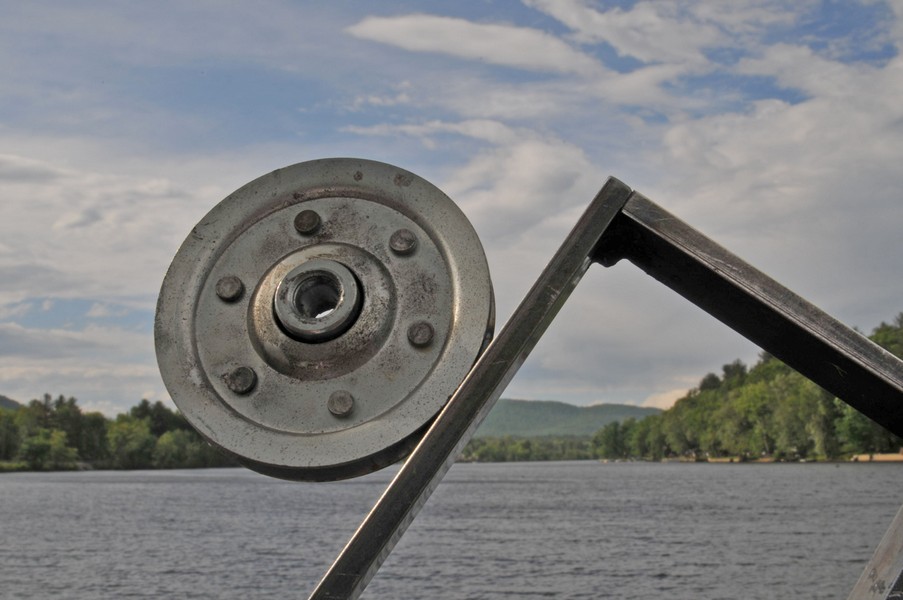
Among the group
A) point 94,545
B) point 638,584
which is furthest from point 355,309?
point 94,545

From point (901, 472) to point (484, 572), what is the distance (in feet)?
314

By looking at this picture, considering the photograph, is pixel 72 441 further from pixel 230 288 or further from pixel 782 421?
pixel 230 288

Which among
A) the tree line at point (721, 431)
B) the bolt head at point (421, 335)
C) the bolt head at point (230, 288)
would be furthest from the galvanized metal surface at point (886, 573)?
the tree line at point (721, 431)

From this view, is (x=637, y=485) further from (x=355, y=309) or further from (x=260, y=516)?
(x=355, y=309)

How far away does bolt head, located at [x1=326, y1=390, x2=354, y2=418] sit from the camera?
13.8 feet

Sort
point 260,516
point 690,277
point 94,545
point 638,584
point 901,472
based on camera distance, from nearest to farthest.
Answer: point 690,277 < point 638,584 < point 94,545 < point 260,516 < point 901,472

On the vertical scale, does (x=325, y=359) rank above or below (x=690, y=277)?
below

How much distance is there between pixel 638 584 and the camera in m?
41.5

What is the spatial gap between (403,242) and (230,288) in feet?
2.54

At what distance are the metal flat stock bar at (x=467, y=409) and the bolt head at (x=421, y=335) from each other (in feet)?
2.25

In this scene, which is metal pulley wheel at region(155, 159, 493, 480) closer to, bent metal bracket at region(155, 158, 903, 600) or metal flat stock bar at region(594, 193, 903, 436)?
bent metal bracket at region(155, 158, 903, 600)

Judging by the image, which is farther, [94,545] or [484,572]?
[94,545]

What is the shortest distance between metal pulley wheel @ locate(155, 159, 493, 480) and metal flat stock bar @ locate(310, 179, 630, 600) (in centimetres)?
57

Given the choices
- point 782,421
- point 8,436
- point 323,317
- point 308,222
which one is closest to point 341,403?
point 323,317
